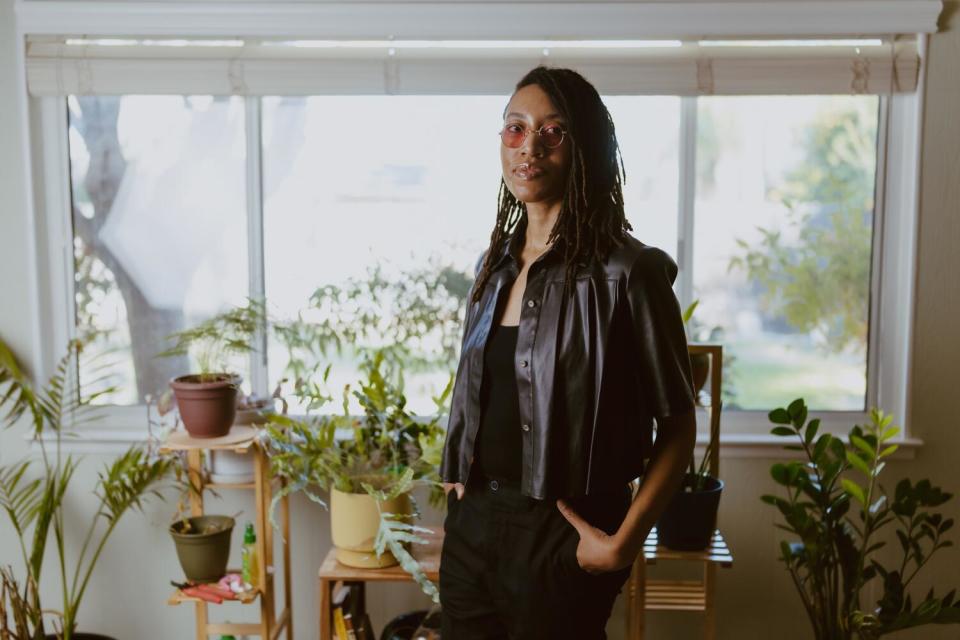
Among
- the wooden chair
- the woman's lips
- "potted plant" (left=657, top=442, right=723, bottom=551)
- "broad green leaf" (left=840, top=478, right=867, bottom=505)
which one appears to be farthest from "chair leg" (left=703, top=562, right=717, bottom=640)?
the woman's lips

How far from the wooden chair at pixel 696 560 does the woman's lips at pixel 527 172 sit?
888 millimetres

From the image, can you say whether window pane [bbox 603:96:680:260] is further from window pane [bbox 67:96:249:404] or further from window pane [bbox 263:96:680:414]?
window pane [bbox 67:96:249:404]

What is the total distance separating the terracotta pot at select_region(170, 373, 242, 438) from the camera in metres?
2.27

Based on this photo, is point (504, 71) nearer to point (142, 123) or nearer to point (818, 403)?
point (142, 123)

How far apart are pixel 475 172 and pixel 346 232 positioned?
0.42 m

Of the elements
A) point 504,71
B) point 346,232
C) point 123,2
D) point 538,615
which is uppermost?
point 123,2

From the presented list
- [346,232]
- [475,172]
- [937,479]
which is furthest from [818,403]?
[346,232]

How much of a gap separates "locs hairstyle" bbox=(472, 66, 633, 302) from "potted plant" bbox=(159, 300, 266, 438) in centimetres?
114

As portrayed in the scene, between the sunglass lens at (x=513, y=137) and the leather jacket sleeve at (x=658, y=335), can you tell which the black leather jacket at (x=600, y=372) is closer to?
the leather jacket sleeve at (x=658, y=335)

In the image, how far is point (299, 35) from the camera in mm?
2506

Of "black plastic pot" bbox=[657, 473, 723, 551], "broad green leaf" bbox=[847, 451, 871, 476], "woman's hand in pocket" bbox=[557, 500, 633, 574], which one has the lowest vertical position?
"black plastic pot" bbox=[657, 473, 723, 551]

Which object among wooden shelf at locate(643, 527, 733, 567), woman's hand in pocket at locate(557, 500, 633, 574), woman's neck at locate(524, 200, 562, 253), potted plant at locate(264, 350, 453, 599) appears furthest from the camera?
potted plant at locate(264, 350, 453, 599)

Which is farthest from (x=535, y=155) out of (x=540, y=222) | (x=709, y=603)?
(x=709, y=603)

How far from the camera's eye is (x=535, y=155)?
4.84 ft
